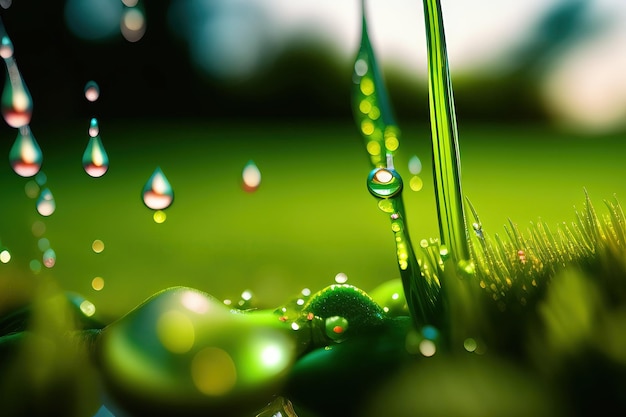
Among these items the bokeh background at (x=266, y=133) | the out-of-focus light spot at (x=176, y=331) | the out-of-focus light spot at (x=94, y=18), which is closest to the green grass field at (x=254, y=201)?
the bokeh background at (x=266, y=133)

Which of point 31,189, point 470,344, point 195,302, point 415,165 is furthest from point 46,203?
point 470,344

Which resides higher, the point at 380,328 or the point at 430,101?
the point at 430,101

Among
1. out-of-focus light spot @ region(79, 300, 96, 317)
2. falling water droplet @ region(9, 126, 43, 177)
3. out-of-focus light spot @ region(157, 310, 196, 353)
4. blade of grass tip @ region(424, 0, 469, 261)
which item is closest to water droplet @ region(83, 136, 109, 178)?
falling water droplet @ region(9, 126, 43, 177)

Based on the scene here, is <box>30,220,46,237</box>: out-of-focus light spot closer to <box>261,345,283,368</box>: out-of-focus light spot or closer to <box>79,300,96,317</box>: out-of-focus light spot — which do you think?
<box>79,300,96,317</box>: out-of-focus light spot

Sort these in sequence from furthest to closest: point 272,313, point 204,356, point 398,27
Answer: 1. point 398,27
2. point 272,313
3. point 204,356

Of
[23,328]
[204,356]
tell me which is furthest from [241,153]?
[204,356]

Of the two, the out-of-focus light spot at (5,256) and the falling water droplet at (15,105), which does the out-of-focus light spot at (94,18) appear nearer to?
the falling water droplet at (15,105)

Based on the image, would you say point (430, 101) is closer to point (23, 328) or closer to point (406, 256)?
point (406, 256)
